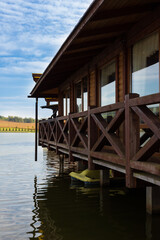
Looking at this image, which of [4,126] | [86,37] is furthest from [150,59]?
[4,126]

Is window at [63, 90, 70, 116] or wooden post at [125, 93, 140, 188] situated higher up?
window at [63, 90, 70, 116]

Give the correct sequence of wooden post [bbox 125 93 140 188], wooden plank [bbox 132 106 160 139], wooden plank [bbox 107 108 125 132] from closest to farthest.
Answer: wooden plank [bbox 132 106 160 139]
wooden post [bbox 125 93 140 188]
wooden plank [bbox 107 108 125 132]

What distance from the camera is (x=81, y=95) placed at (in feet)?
38.9

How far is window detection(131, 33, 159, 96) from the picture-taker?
21.2ft

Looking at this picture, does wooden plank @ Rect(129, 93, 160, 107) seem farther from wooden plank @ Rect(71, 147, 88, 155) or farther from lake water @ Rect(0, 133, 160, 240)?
wooden plank @ Rect(71, 147, 88, 155)

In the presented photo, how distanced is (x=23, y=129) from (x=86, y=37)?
350 feet

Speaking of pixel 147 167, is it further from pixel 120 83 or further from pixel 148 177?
pixel 120 83

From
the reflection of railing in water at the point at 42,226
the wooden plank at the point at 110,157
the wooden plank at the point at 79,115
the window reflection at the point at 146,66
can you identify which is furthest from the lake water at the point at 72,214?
the window reflection at the point at 146,66

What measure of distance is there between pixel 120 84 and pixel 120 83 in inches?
1.0

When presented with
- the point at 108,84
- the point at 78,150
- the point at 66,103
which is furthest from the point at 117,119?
the point at 66,103

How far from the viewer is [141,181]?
5145mm

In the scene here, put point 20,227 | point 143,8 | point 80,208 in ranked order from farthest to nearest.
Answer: point 80,208 → point 143,8 → point 20,227

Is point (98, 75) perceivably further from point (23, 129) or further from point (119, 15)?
point (23, 129)

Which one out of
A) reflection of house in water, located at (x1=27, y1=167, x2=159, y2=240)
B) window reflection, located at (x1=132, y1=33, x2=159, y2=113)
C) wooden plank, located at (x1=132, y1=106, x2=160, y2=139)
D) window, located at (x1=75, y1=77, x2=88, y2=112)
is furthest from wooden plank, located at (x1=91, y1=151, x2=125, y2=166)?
window, located at (x1=75, y1=77, x2=88, y2=112)
